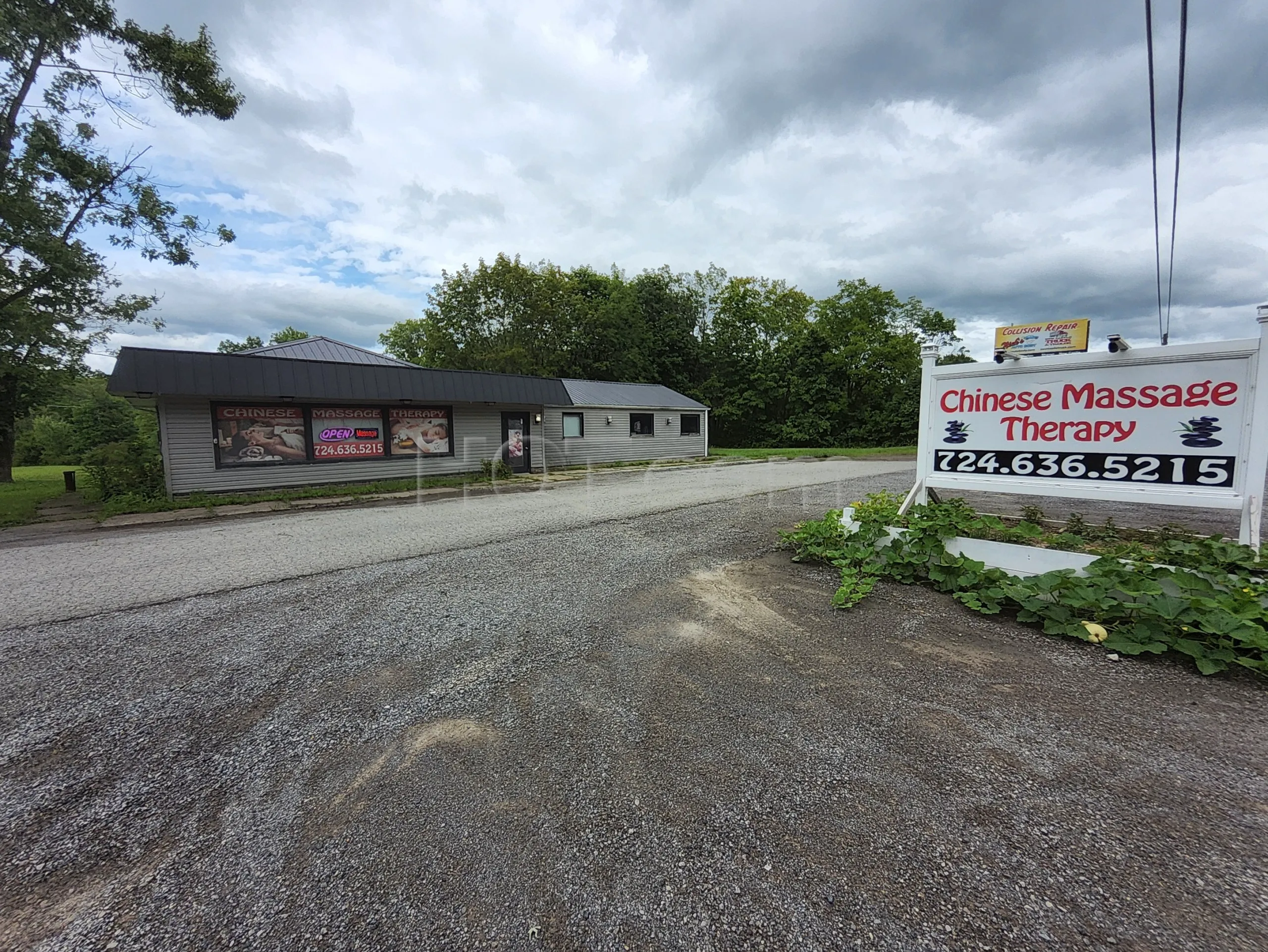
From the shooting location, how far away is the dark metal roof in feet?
30.4

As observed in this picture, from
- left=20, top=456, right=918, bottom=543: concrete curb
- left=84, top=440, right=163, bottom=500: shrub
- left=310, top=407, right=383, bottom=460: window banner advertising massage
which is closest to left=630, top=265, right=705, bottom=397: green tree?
left=20, top=456, right=918, bottom=543: concrete curb

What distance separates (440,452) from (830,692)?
12.9 metres

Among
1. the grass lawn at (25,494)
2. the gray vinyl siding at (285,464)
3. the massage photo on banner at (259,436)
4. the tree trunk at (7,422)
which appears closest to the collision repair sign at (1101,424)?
the gray vinyl siding at (285,464)

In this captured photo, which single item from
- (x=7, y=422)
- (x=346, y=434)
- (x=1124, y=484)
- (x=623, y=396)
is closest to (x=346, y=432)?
(x=346, y=434)

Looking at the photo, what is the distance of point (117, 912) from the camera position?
63.2 inches

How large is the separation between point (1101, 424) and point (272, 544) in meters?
8.98

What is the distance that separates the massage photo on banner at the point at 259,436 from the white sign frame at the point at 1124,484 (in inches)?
485

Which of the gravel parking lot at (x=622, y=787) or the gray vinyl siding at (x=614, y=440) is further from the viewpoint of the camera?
the gray vinyl siding at (x=614, y=440)

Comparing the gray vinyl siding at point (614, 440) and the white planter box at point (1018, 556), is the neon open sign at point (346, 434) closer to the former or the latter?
the gray vinyl siding at point (614, 440)

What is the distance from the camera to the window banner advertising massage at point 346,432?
1197 cm

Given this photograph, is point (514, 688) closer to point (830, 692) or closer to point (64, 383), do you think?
point (830, 692)

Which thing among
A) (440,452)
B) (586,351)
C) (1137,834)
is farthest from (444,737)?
(586,351)

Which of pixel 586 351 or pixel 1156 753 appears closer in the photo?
Answer: pixel 1156 753

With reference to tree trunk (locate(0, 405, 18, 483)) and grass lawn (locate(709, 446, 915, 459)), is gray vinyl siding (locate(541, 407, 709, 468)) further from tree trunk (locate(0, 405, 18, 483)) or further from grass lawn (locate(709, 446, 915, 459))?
tree trunk (locate(0, 405, 18, 483))
